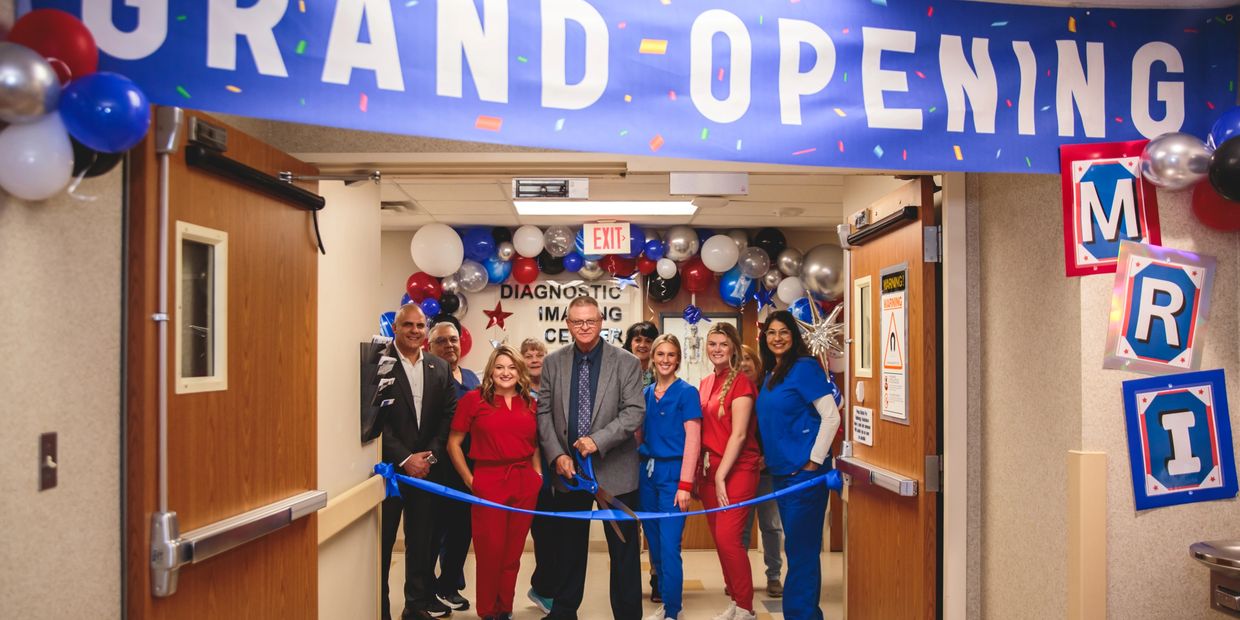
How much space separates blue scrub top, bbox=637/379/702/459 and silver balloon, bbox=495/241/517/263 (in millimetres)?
2985

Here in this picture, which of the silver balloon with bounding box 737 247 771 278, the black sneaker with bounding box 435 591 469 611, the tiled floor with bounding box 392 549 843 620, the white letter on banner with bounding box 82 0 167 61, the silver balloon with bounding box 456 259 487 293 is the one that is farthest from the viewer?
the silver balloon with bounding box 456 259 487 293

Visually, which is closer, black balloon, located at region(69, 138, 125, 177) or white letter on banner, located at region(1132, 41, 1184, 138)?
black balloon, located at region(69, 138, 125, 177)

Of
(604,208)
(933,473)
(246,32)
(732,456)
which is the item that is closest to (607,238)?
(604,208)

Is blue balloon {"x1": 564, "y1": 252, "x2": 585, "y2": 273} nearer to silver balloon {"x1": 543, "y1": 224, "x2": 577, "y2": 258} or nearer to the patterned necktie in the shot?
silver balloon {"x1": 543, "y1": 224, "x2": 577, "y2": 258}

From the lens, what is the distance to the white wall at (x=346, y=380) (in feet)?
11.4

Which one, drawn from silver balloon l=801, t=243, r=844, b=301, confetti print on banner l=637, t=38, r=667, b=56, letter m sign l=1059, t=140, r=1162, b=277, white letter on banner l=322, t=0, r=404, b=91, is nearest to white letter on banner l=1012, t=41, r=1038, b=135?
letter m sign l=1059, t=140, r=1162, b=277

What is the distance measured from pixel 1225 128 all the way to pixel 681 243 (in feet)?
16.8

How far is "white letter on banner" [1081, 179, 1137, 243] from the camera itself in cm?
233

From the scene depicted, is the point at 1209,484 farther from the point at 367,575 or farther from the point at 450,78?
the point at 367,575

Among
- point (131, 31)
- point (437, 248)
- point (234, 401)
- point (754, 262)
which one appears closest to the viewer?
point (131, 31)

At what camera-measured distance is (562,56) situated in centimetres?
215

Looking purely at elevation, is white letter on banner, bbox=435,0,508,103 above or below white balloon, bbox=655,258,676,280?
above

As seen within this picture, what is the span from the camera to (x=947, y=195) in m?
3.17

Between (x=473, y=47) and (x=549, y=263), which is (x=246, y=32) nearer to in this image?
(x=473, y=47)
